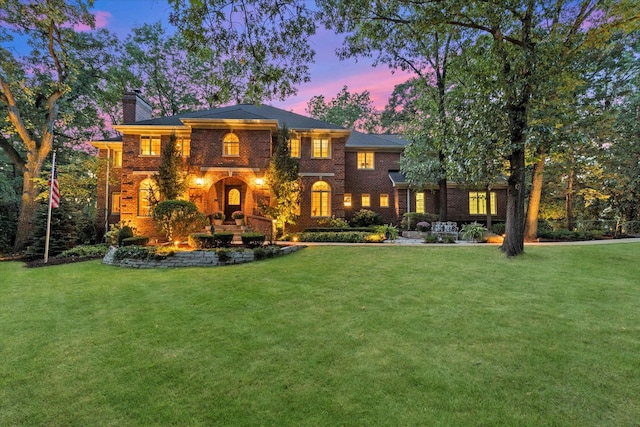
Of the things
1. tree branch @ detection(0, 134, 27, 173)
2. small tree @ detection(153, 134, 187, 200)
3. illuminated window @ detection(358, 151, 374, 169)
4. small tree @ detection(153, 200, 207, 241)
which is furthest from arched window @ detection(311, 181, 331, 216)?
tree branch @ detection(0, 134, 27, 173)

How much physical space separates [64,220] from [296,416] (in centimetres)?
1541

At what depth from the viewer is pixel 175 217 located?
11.7 meters

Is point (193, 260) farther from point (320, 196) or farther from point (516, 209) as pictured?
point (516, 209)

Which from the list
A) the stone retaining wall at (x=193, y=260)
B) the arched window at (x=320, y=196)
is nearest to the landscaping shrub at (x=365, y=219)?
the arched window at (x=320, y=196)

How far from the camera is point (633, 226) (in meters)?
17.7

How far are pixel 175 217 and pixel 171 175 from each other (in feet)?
Answer: 15.3

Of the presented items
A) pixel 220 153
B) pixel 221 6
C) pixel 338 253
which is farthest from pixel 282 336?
pixel 220 153

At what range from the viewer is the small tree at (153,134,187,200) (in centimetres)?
1538

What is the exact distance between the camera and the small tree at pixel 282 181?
605 inches

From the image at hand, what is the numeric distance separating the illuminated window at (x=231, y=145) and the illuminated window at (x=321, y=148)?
4232mm

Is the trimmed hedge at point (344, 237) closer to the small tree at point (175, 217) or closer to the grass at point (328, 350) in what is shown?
the small tree at point (175, 217)

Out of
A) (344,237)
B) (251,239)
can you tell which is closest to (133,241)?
(251,239)

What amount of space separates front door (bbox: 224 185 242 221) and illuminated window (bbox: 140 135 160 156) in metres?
4.28

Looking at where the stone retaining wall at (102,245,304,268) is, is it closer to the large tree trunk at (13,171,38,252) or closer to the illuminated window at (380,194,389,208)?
the large tree trunk at (13,171,38,252)
